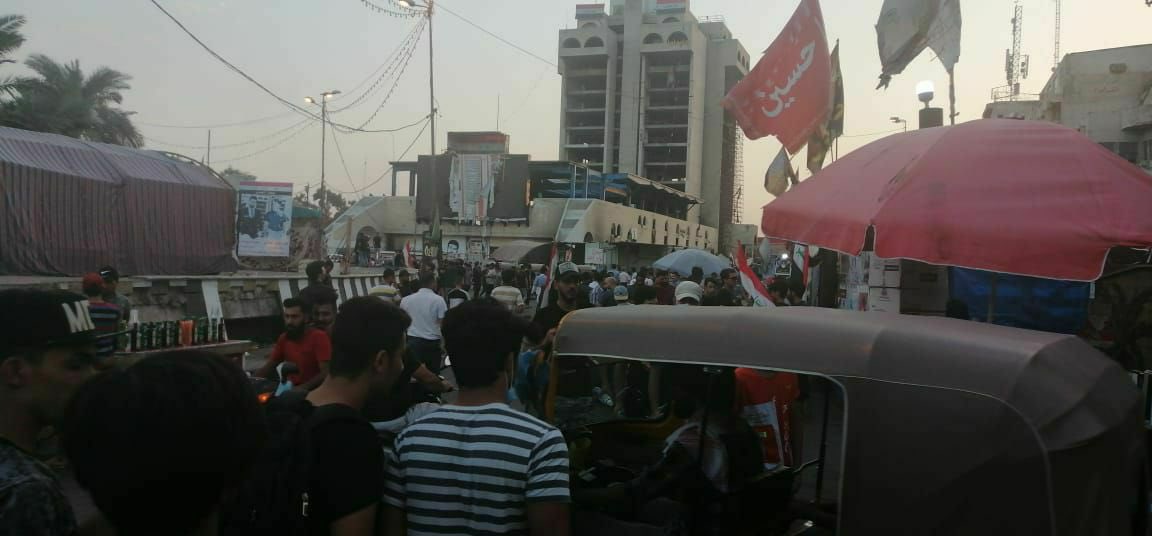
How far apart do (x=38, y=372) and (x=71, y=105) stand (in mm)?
30615

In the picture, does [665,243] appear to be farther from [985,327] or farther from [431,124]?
[985,327]

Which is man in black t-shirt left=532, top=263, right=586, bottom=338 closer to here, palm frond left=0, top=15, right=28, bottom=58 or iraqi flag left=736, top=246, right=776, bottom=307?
iraqi flag left=736, top=246, right=776, bottom=307

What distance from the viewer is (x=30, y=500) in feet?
5.20

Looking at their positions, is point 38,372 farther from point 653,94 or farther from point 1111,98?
point 653,94

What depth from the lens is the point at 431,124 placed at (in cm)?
2441

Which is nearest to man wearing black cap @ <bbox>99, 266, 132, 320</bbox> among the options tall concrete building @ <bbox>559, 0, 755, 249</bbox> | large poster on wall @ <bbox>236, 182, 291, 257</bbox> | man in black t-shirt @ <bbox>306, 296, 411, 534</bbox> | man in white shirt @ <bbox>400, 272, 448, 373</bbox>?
man in white shirt @ <bbox>400, 272, 448, 373</bbox>

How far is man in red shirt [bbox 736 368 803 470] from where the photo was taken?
4.17 meters

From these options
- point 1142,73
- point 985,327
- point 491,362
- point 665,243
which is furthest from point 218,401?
point 665,243

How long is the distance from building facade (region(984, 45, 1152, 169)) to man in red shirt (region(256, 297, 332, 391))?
36.6m

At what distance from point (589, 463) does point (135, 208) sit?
15623 millimetres

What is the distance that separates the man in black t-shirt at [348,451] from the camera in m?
2.02

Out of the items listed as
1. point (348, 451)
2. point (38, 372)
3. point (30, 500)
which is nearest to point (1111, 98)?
point (348, 451)

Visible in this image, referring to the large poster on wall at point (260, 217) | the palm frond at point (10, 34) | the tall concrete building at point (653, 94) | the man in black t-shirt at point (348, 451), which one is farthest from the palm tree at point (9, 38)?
the tall concrete building at point (653, 94)

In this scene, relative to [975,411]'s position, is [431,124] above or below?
above
